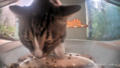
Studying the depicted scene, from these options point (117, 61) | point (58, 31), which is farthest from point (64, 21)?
point (117, 61)

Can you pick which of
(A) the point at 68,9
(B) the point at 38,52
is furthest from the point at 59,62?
(A) the point at 68,9

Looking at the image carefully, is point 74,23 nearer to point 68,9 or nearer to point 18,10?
point 68,9

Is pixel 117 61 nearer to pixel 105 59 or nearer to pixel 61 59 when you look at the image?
pixel 105 59

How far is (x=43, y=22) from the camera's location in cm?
35

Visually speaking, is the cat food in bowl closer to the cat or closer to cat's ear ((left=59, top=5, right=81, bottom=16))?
the cat

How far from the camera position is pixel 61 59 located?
1.51 ft

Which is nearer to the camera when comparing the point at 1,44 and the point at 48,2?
the point at 48,2

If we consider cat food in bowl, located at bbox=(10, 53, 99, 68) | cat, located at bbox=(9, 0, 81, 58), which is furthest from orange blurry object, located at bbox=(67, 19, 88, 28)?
cat food in bowl, located at bbox=(10, 53, 99, 68)

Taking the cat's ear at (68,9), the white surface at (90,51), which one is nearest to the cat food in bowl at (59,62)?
the white surface at (90,51)

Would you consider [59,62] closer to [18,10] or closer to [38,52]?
[38,52]

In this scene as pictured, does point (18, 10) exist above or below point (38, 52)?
above

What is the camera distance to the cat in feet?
1.16

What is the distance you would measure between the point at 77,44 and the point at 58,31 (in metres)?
0.09

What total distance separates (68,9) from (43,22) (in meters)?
0.08
